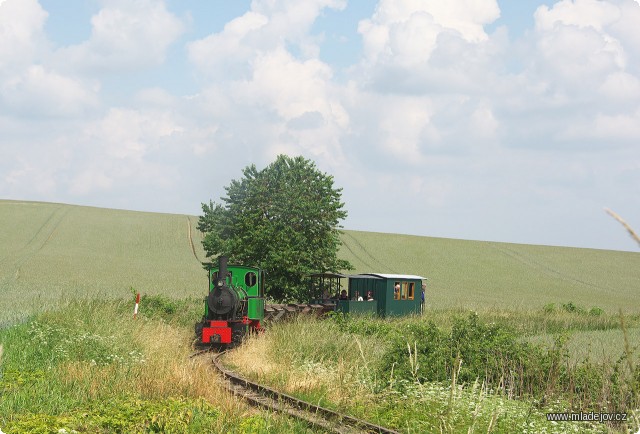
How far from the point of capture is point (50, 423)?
27.0ft

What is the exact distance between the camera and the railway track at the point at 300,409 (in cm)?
914

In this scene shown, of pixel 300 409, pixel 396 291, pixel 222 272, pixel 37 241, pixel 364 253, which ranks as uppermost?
pixel 364 253

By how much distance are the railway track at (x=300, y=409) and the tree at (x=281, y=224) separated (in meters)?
17.8

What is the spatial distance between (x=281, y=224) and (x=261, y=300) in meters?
10.4

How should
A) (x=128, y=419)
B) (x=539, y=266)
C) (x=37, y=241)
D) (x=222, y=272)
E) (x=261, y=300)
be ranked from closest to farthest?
(x=128, y=419) → (x=222, y=272) → (x=261, y=300) → (x=37, y=241) → (x=539, y=266)

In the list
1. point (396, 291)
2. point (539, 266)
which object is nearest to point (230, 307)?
point (396, 291)

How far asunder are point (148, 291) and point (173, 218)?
118 feet

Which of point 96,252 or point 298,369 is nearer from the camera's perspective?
point 298,369

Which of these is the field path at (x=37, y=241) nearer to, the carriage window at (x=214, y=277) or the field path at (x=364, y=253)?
the carriage window at (x=214, y=277)

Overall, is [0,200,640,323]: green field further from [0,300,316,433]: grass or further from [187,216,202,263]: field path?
[0,300,316,433]: grass

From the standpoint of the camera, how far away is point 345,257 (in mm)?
60000

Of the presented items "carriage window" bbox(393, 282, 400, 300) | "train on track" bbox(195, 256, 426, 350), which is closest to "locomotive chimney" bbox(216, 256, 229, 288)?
"train on track" bbox(195, 256, 426, 350)

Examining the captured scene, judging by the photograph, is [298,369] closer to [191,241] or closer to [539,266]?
[191,241]

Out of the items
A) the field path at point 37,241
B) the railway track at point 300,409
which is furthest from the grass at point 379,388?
the field path at point 37,241
